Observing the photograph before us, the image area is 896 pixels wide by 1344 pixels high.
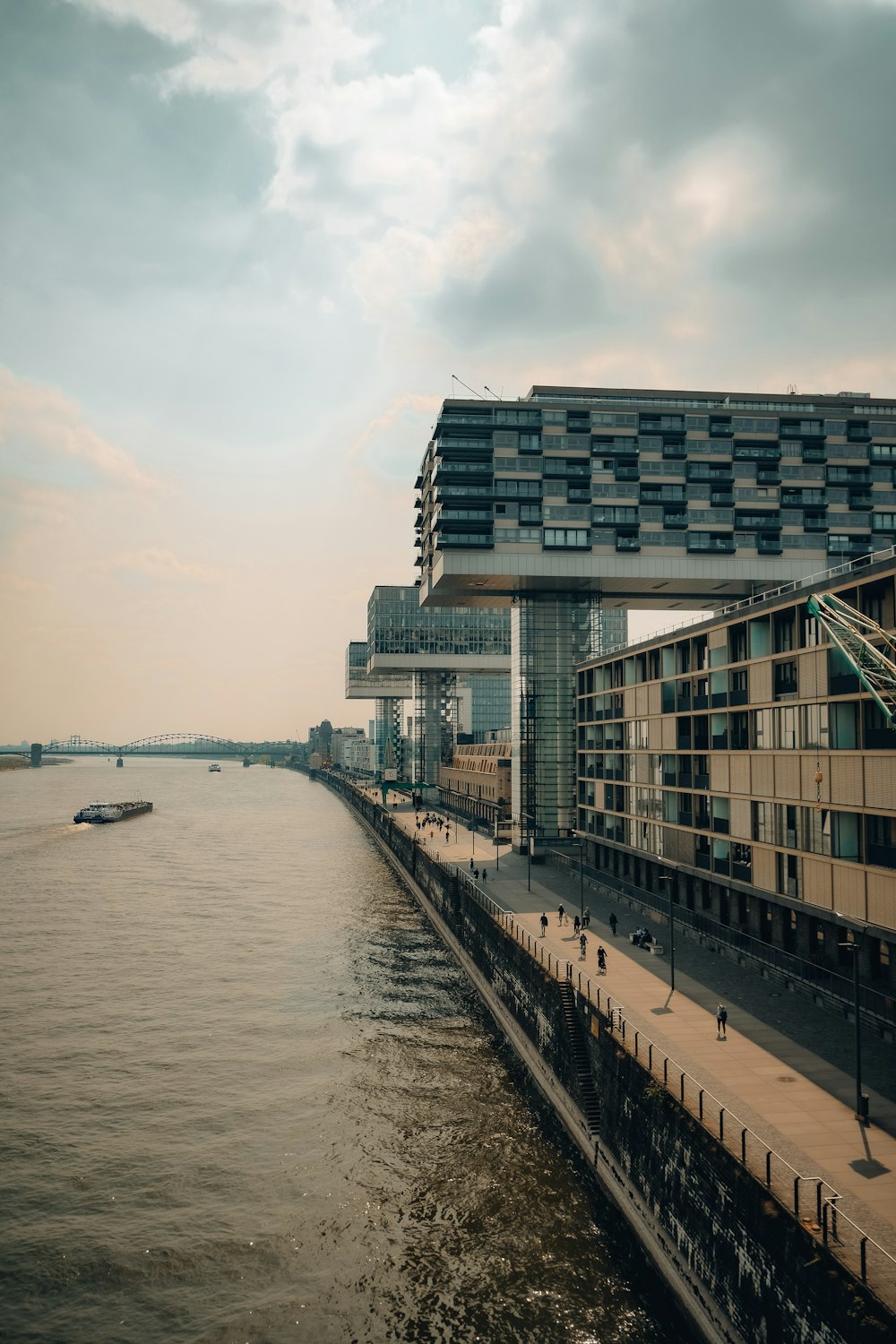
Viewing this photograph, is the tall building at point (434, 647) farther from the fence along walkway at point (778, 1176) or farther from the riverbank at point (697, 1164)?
the fence along walkway at point (778, 1176)

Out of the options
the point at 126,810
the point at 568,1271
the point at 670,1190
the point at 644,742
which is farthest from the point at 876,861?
the point at 126,810

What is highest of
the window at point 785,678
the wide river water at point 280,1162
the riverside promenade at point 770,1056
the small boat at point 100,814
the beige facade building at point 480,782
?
the window at point 785,678

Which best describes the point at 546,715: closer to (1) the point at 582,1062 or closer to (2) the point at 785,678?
(2) the point at 785,678

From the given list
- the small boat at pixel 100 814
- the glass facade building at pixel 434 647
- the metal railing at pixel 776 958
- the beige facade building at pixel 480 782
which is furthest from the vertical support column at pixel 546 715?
the glass facade building at pixel 434 647

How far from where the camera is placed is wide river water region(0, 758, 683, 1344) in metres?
21.5

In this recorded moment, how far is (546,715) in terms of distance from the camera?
7762cm

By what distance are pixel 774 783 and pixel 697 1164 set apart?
20.5 meters

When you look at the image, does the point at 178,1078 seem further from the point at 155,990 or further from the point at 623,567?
the point at 623,567

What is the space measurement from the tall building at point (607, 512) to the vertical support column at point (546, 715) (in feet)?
0.46

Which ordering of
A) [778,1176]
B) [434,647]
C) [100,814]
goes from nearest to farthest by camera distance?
[778,1176] → [100,814] → [434,647]

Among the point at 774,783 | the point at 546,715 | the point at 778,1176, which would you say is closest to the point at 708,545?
the point at 546,715

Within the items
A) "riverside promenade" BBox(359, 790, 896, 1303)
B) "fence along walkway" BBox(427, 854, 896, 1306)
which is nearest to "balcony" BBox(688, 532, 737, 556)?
"riverside promenade" BBox(359, 790, 896, 1303)

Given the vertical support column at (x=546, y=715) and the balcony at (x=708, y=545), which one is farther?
the balcony at (x=708, y=545)

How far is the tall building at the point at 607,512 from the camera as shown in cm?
7744
